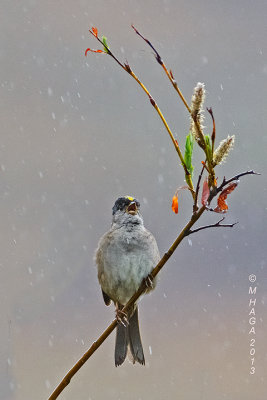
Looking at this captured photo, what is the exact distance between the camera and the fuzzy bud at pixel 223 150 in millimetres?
1096

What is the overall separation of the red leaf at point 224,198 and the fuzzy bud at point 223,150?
7 cm

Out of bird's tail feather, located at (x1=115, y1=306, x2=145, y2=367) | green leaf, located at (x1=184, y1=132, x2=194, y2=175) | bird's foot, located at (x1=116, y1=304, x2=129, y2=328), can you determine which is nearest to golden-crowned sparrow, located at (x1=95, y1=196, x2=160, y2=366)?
bird's tail feather, located at (x1=115, y1=306, x2=145, y2=367)

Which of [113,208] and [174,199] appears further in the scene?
[113,208]

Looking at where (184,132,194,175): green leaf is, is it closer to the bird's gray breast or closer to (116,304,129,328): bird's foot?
(116,304,129,328): bird's foot

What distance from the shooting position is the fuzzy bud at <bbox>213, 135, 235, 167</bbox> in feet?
3.59

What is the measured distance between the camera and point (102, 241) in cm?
350

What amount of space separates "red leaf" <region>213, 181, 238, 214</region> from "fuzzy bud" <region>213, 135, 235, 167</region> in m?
0.07

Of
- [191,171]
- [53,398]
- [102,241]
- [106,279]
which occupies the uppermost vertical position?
[102,241]

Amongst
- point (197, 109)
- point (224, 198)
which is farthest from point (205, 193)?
point (197, 109)

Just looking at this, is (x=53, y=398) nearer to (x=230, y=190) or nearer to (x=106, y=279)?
(x=230, y=190)

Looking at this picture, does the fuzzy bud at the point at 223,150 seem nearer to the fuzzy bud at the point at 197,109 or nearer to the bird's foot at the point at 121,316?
the fuzzy bud at the point at 197,109

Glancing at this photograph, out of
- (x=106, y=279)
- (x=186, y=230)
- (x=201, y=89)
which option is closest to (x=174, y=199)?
(x=186, y=230)

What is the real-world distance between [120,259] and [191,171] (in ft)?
6.97

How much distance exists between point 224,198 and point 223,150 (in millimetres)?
113
